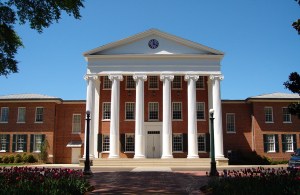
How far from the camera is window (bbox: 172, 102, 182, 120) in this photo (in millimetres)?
41750

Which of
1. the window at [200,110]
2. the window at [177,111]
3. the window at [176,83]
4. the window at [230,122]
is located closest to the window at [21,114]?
the window at [177,111]

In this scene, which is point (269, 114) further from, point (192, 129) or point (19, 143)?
point (19, 143)

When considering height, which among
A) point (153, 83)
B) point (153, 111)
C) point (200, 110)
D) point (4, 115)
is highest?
point (153, 83)

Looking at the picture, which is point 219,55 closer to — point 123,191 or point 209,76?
point 209,76

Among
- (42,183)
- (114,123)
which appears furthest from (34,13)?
(114,123)

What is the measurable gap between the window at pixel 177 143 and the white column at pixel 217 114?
4.70m

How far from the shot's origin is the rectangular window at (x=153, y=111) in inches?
1636

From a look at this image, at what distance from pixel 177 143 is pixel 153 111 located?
465cm

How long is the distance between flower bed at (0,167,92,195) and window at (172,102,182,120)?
2727cm

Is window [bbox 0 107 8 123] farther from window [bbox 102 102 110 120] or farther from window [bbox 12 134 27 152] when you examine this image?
window [bbox 102 102 110 120]

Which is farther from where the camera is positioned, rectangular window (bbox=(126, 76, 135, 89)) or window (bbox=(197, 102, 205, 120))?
rectangular window (bbox=(126, 76, 135, 89))

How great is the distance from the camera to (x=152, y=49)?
130 ft

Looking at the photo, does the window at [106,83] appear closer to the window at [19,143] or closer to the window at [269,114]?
the window at [19,143]

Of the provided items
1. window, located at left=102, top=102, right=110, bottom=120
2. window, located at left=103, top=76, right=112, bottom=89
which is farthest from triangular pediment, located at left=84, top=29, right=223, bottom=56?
window, located at left=102, top=102, right=110, bottom=120
